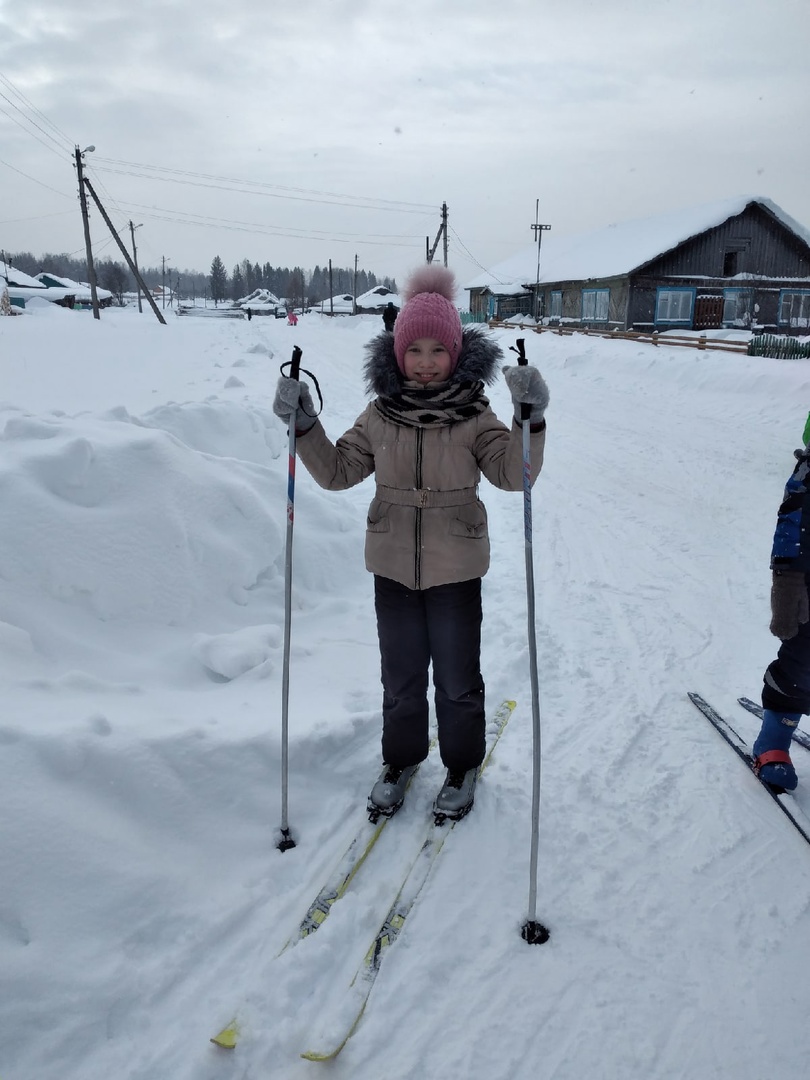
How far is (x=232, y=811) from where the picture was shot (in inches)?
102

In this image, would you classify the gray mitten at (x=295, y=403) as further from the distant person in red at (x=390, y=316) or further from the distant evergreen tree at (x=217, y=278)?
the distant evergreen tree at (x=217, y=278)

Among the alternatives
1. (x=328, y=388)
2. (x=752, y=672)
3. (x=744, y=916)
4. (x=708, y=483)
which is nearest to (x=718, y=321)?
(x=328, y=388)

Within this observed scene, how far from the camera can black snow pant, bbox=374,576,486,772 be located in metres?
2.62

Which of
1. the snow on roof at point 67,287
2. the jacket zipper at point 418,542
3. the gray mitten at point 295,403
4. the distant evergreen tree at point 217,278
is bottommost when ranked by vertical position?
the jacket zipper at point 418,542

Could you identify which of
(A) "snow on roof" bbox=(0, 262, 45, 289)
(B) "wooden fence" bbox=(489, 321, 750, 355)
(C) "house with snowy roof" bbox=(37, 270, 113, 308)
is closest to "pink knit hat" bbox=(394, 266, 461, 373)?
(B) "wooden fence" bbox=(489, 321, 750, 355)

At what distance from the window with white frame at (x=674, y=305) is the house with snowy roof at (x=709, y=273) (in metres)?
0.04

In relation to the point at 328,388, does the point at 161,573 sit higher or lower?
lower

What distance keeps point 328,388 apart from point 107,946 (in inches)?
504

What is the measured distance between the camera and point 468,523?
8.31ft

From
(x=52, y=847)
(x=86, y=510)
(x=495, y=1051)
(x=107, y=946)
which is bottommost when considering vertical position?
(x=495, y=1051)

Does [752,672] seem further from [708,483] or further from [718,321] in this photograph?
[718,321]

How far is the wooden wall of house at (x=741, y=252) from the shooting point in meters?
29.9

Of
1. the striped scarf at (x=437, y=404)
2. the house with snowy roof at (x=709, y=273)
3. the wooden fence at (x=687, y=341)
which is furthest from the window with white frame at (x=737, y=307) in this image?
the striped scarf at (x=437, y=404)

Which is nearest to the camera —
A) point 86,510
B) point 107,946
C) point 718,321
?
point 107,946
